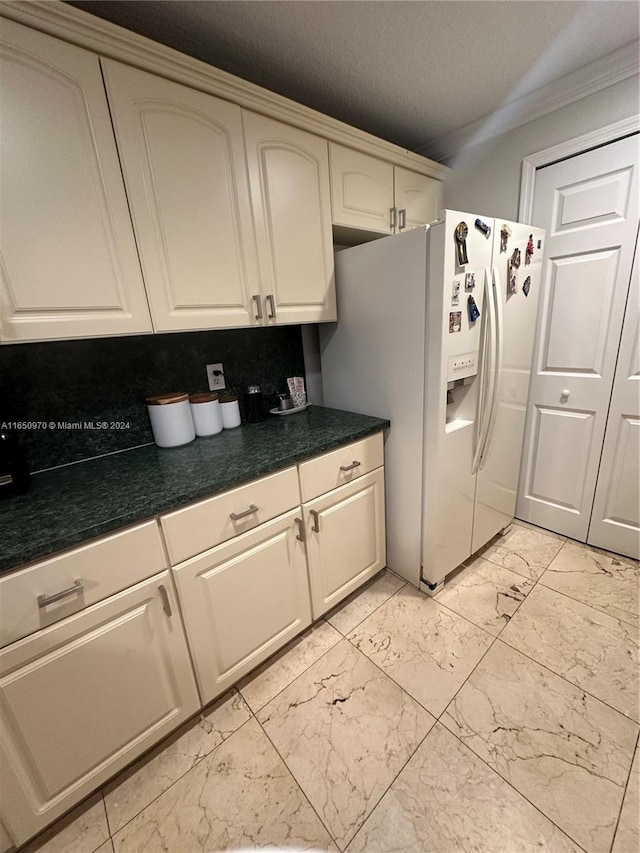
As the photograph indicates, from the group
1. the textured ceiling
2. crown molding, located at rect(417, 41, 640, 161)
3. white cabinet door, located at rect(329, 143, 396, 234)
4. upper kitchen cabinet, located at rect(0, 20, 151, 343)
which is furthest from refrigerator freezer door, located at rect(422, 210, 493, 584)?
upper kitchen cabinet, located at rect(0, 20, 151, 343)

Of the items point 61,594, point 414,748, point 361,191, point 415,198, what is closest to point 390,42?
point 361,191

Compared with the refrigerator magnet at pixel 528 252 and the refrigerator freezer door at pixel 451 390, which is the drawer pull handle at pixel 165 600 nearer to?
the refrigerator freezer door at pixel 451 390

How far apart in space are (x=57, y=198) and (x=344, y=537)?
1552mm

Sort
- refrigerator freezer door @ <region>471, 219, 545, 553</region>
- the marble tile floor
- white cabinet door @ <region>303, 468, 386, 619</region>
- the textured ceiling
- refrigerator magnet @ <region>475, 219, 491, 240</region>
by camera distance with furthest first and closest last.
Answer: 1. refrigerator freezer door @ <region>471, 219, 545, 553</region>
2. white cabinet door @ <region>303, 468, 386, 619</region>
3. refrigerator magnet @ <region>475, 219, 491, 240</region>
4. the textured ceiling
5. the marble tile floor

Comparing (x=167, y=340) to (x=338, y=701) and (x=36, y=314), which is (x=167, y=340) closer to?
(x=36, y=314)

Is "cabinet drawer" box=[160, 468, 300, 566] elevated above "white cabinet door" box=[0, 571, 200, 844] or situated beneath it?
elevated above

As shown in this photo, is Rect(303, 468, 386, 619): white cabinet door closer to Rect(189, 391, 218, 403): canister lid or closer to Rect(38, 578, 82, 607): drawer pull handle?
Rect(189, 391, 218, 403): canister lid

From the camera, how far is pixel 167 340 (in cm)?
148

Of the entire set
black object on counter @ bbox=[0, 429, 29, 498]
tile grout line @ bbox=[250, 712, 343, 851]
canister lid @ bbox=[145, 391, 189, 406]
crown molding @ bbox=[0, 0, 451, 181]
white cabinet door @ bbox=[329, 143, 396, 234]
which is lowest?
tile grout line @ bbox=[250, 712, 343, 851]

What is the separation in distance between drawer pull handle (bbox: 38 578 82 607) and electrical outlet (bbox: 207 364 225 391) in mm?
977

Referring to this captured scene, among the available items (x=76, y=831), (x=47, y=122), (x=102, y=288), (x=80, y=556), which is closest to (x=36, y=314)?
(x=102, y=288)

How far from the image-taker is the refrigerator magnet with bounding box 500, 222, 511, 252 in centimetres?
142

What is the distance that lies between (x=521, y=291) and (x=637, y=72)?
3.07 ft

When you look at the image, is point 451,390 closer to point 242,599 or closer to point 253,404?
point 253,404
